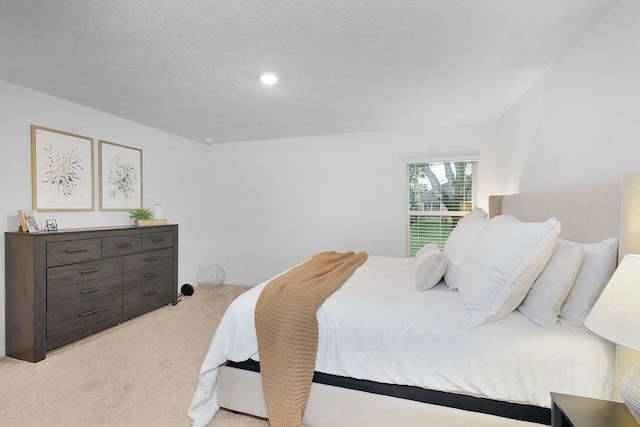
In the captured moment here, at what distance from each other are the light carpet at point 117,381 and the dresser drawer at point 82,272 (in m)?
0.56

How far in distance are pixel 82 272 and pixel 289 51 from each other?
2666mm

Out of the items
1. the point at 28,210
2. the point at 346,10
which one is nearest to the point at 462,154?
the point at 346,10

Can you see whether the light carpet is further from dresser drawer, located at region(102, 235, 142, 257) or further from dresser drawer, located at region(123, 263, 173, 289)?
dresser drawer, located at region(102, 235, 142, 257)

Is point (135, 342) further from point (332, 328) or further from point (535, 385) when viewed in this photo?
point (535, 385)

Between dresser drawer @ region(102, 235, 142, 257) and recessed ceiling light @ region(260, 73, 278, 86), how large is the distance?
7.24 feet

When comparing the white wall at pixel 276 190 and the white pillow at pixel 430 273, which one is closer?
the white pillow at pixel 430 273

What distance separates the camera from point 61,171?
9.34 feet

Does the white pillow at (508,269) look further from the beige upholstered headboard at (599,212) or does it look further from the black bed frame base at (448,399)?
the black bed frame base at (448,399)

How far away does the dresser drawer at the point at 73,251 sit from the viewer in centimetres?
242

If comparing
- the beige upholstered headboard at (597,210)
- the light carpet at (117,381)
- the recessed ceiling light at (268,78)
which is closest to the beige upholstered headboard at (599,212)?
the beige upholstered headboard at (597,210)

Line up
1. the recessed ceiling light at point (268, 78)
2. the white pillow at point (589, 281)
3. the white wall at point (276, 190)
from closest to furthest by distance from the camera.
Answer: the white pillow at point (589, 281) < the recessed ceiling light at point (268, 78) < the white wall at point (276, 190)

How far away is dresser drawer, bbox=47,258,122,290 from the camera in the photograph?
2434 millimetres

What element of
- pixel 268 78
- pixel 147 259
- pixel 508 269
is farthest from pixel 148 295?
pixel 508 269

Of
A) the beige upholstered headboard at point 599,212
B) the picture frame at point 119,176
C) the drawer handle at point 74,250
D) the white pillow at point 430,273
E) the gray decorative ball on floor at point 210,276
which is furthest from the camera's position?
the gray decorative ball on floor at point 210,276
